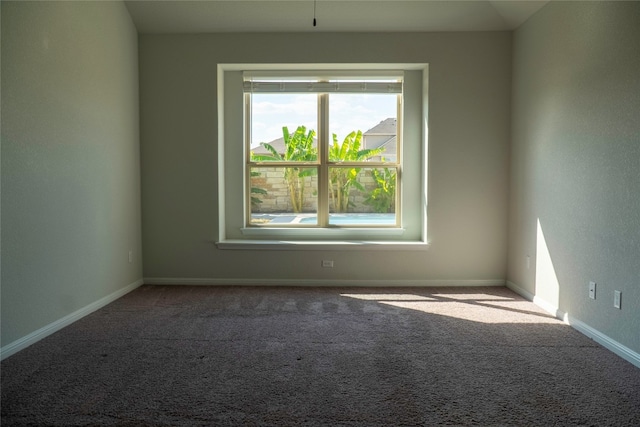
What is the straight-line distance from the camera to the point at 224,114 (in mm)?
5000

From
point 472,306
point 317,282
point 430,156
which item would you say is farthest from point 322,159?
point 472,306

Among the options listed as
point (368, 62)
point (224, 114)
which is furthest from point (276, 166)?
point (368, 62)

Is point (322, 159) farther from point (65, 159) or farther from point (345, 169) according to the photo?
point (65, 159)

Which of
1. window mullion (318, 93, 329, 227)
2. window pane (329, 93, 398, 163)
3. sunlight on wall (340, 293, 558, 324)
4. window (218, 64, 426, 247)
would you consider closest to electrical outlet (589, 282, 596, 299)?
sunlight on wall (340, 293, 558, 324)

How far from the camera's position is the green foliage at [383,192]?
5.11 m

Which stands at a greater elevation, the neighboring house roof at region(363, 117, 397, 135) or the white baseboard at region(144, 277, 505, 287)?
the neighboring house roof at region(363, 117, 397, 135)

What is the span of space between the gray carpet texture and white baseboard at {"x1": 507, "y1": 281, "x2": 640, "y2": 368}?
5cm

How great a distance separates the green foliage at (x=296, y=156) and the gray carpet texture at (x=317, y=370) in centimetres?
153

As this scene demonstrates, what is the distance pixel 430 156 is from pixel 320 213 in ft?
4.43

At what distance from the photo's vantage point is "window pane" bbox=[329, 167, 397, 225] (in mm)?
5117

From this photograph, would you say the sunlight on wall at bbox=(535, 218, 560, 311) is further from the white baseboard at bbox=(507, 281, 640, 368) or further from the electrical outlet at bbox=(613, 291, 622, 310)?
the electrical outlet at bbox=(613, 291, 622, 310)

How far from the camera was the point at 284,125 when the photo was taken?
16.7 feet

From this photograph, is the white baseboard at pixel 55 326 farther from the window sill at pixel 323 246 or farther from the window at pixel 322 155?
the window at pixel 322 155

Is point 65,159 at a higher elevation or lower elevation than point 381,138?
lower
